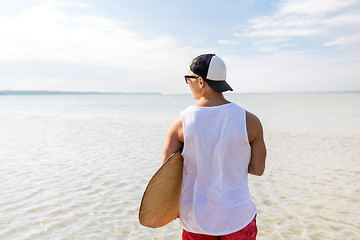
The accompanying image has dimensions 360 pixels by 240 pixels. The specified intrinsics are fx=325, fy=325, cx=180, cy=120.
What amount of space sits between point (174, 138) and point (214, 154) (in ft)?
0.92

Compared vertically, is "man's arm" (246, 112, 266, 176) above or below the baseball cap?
below

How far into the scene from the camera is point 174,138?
2021mm

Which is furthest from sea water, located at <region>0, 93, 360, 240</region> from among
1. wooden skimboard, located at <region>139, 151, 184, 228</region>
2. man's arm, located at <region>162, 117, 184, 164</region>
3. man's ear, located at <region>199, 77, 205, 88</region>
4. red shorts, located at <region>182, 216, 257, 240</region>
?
man's ear, located at <region>199, 77, 205, 88</region>

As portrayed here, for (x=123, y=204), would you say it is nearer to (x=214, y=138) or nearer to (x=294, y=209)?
(x=294, y=209)

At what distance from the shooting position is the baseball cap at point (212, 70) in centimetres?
196

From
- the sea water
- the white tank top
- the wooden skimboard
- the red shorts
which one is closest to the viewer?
the white tank top

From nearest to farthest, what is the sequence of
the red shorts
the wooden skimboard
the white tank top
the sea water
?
the white tank top, the red shorts, the wooden skimboard, the sea water

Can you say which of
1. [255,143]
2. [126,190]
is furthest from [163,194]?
[126,190]

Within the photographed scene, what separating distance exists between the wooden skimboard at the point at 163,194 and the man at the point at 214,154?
3.4 inches

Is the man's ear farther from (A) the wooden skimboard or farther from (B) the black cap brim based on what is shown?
(A) the wooden skimboard

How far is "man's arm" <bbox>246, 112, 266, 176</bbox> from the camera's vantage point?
1919mm

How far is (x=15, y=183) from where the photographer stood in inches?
258

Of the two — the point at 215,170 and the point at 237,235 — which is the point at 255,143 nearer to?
the point at 215,170

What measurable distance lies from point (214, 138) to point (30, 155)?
8.75 m
